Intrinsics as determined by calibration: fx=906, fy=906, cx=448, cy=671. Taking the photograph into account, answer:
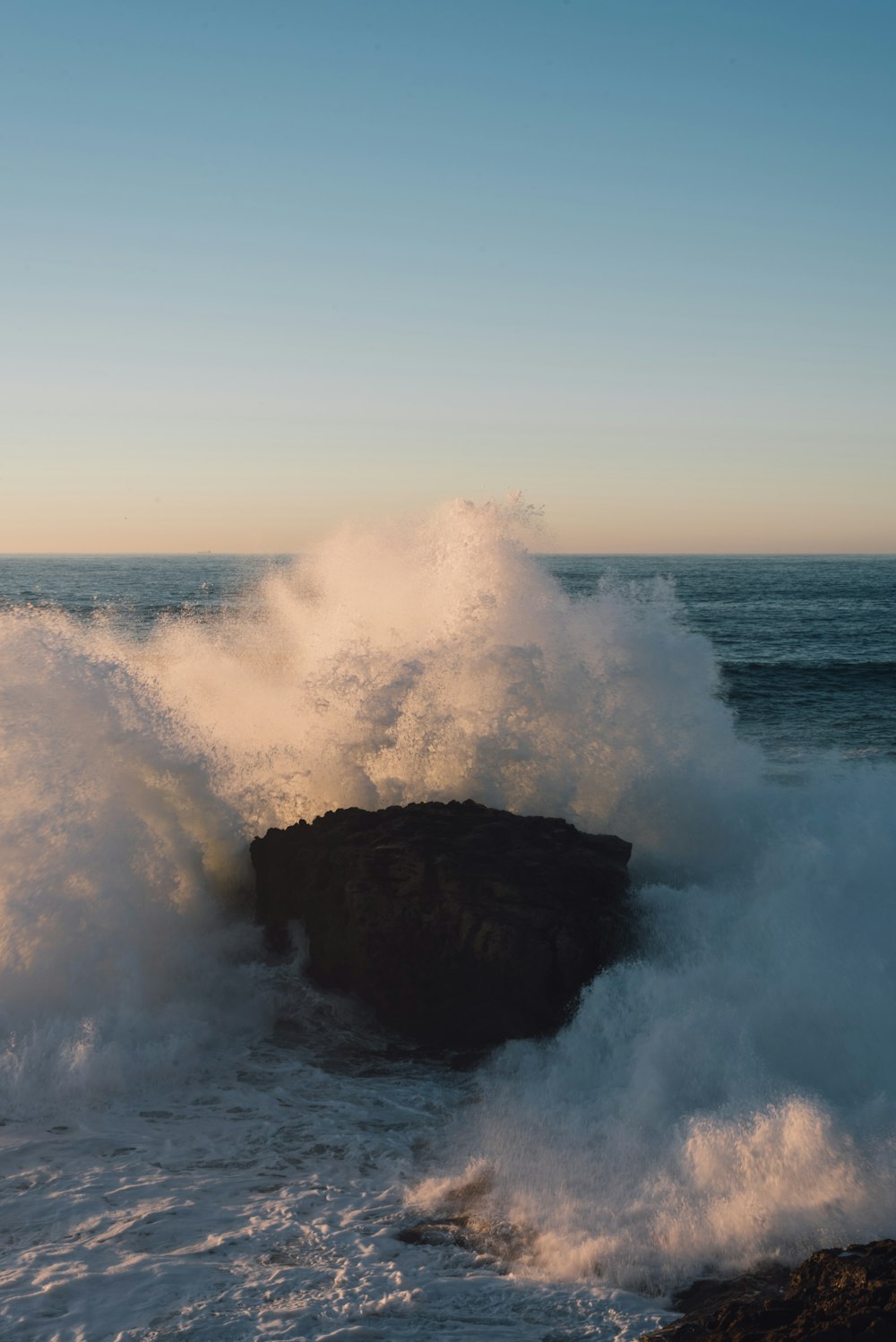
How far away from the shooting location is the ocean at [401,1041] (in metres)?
5.11

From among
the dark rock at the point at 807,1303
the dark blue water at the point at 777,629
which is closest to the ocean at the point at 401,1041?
the dark rock at the point at 807,1303

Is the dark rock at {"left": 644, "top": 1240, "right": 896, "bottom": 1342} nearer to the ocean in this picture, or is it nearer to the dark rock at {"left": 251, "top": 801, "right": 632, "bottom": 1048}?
the ocean

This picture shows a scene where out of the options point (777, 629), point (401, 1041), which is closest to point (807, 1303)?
point (401, 1041)

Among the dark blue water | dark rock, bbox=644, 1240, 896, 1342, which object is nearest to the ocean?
dark rock, bbox=644, 1240, 896, 1342

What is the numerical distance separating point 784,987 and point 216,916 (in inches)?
221

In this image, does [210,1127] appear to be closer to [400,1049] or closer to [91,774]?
[400,1049]

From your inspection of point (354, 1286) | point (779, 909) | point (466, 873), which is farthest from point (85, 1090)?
point (779, 909)

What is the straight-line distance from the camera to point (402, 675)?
11.5 m

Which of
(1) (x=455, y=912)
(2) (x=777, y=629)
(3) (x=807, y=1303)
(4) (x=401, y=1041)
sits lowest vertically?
(4) (x=401, y=1041)

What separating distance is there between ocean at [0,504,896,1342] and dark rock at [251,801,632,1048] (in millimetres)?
314

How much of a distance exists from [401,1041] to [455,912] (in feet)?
3.82

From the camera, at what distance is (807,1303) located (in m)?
4.20

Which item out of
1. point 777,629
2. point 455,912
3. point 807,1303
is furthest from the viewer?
point 777,629

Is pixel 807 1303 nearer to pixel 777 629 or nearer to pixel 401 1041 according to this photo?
pixel 401 1041
